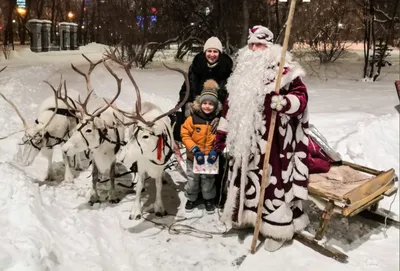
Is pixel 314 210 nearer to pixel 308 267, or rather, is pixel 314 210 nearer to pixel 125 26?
pixel 308 267

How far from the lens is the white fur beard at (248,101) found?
3.36 meters

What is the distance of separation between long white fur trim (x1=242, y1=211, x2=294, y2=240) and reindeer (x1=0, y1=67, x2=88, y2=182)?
7.04 feet

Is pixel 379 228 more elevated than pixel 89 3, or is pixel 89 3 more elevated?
pixel 89 3

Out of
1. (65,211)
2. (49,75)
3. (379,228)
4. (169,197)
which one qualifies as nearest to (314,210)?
(379,228)

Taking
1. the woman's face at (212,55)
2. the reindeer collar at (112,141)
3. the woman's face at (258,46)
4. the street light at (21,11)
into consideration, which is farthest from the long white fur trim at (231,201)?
the street light at (21,11)

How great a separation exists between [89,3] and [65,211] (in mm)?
8048

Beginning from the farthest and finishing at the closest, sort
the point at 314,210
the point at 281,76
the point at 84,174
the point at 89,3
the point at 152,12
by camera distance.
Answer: the point at 152,12 < the point at 89,3 < the point at 84,174 < the point at 314,210 < the point at 281,76

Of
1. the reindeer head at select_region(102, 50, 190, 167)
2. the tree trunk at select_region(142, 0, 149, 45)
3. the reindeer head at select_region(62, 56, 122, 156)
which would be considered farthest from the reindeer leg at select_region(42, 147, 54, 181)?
the tree trunk at select_region(142, 0, 149, 45)

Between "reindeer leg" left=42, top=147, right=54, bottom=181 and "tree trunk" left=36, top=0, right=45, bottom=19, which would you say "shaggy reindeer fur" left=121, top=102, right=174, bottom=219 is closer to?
"reindeer leg" left=42, top=147, right=54, bottom=181

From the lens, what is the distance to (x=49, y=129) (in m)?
4.58

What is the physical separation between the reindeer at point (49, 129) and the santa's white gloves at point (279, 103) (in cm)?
221

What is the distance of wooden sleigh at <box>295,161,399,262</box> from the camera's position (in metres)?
3.41

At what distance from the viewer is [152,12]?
12734 millimetres

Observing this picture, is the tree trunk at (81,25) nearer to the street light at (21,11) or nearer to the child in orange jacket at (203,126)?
the street light at (21,11)
